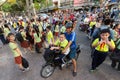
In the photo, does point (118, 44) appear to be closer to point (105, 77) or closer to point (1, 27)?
point (105, 77)

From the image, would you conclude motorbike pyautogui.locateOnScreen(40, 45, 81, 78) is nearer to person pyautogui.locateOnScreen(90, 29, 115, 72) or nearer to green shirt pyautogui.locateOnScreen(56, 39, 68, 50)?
green shirt pyautogui.locateOnScreen(56, 39, 68, 50)

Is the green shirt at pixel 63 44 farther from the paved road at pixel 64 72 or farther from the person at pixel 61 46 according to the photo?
the paved road at pixel 64 72

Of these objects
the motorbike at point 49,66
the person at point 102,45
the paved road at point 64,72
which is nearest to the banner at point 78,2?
the paved road at point 64,72

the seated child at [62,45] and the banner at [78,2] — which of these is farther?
the banner at [78,2]

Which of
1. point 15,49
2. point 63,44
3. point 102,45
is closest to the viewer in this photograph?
point 102,45

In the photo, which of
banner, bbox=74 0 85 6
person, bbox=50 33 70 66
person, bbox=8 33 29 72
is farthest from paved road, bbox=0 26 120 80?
banner, bbox=74 0 85 6

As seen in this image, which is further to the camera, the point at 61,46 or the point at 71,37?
the point at 61,46

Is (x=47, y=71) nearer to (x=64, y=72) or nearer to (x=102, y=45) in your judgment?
(x=64, y=72)

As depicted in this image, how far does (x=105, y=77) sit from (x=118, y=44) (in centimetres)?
124

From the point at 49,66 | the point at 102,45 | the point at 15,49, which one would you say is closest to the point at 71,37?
the point at 102,45

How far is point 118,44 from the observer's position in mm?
5371

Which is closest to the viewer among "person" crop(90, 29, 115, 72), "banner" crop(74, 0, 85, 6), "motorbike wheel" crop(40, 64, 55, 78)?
"person" crop(90, 29, 115, 72)

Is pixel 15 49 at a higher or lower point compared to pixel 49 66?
higher

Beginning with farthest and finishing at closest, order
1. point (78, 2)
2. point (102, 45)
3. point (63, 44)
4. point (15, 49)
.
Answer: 1. point (78, 2)
2. point (15, 49)
3. point (63, 44)
4. point (102, 45)
